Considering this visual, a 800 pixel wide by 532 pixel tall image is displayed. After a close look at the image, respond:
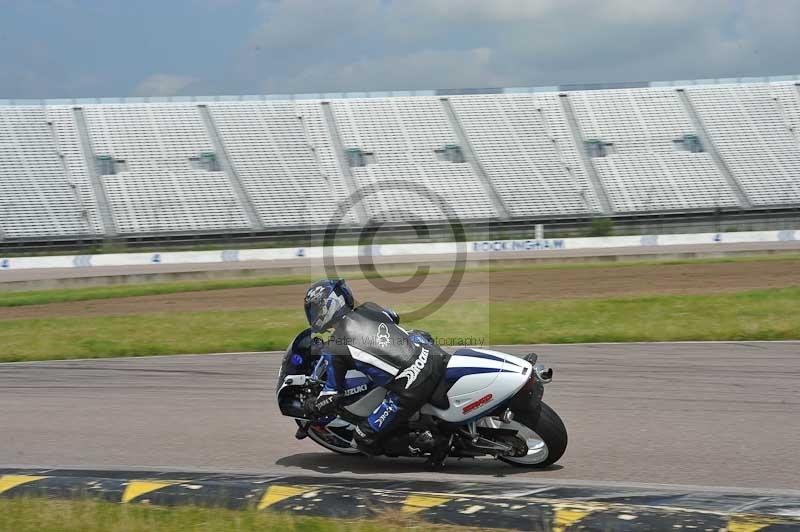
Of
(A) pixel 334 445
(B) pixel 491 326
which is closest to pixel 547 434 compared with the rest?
(A) pixel 334 445

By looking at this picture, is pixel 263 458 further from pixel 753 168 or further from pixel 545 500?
pixel 753 168

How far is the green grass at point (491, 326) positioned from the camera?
44.7ft

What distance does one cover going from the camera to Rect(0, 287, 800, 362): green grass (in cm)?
1361

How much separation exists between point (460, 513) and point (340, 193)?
4198cm

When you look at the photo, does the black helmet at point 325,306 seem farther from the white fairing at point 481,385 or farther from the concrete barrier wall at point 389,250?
the concrete barrier wall at point 389,250

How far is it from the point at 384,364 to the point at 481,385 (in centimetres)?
69

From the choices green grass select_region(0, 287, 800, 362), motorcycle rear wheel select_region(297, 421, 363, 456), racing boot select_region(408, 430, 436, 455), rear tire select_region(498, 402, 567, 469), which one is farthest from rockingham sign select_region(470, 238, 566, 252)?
racing boot select_region(408, 430, 436, 455)

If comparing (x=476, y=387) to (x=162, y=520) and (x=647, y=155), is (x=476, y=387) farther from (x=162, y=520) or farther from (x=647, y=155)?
(x=647, y=155)

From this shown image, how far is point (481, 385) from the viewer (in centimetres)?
596

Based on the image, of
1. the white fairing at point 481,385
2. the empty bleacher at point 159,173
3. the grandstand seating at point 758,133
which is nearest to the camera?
the white fairing at point 481,385

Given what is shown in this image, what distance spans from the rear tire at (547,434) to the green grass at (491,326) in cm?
735

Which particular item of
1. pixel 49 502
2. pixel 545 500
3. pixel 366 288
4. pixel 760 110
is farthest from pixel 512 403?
pixel 760 110

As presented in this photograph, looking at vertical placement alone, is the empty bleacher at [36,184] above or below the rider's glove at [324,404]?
above

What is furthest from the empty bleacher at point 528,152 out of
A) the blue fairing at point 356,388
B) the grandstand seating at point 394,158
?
the blue fairing at point 356,388
